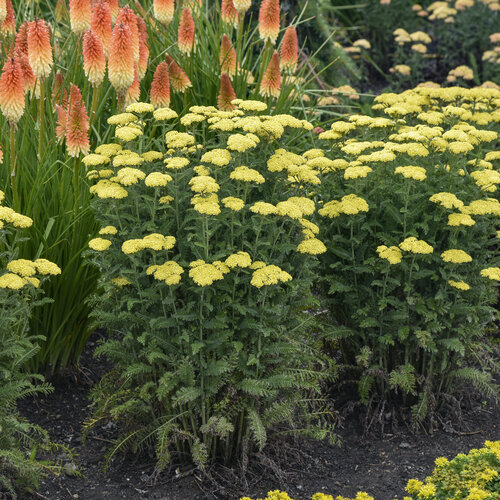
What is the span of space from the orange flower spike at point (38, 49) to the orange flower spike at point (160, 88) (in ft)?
1.94

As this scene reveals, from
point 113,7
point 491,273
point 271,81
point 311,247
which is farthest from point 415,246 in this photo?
point 113,7

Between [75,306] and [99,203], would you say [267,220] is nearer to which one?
[99,203]

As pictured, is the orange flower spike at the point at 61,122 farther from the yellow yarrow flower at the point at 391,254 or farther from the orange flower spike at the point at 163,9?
the yellow yarrow flower at the point at 391,254

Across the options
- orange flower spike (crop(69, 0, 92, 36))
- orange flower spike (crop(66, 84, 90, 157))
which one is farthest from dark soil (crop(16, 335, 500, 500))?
orange flower spike (crop(69, 0, 92, 36))

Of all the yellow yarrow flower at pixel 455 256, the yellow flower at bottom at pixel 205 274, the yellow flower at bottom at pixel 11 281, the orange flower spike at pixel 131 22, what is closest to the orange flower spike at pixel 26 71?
the orange flower spike at pixel 131 22

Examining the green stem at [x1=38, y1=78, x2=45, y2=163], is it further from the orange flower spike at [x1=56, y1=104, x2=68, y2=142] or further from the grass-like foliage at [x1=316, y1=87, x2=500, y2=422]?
the grass-like foliage at [x1=316, y1=87, x2=500, y2=422]

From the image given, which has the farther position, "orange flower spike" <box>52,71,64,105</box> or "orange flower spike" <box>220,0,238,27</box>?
"orange flower spike" <box>220,0,238,27</box>

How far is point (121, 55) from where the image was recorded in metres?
3.93

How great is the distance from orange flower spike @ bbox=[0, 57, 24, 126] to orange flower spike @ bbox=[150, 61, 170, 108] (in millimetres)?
772

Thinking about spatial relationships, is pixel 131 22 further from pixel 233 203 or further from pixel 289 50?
pixel 233 203

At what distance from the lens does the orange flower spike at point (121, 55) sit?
3932 millimetres

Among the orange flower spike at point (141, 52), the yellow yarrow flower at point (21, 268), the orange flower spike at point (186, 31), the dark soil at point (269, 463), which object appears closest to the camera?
the yellow yarrow flower at point (21, 268)

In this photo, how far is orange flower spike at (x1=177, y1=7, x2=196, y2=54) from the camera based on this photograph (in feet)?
15.9

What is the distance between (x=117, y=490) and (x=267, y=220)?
4.68 ft
